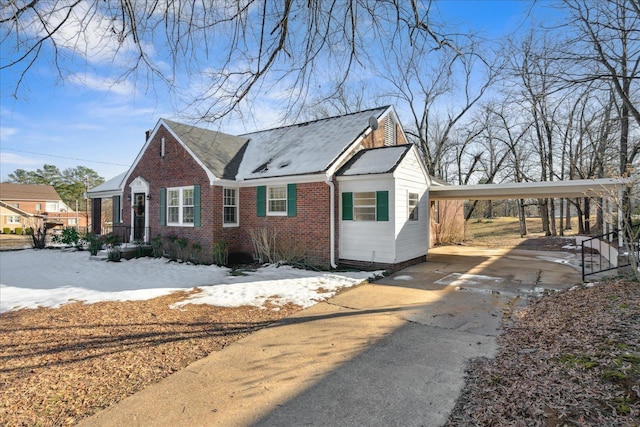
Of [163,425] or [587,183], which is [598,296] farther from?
[163,425]

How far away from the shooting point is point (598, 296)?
6004 mm

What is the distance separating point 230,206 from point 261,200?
1.44 metres

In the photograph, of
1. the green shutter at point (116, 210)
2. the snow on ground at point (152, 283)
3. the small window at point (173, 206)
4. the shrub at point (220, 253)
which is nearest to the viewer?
the snow on ground at point (152, 283)

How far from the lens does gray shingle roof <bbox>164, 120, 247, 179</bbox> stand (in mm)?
12765

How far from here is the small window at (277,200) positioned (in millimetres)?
11859

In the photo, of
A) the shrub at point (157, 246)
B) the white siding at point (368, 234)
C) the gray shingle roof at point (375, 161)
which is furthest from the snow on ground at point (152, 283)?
the gray shingle roof at point (375, 161)

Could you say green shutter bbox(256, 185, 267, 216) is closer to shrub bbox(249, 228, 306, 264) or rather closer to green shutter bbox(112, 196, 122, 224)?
shrub bbox(249, 228, 306, 264)

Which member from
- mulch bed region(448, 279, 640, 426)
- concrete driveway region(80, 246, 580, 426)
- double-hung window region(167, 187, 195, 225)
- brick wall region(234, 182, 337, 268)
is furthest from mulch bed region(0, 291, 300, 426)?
double-hung window region(167, 187, 195, 225)

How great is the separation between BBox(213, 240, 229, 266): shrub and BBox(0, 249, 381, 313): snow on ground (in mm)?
533

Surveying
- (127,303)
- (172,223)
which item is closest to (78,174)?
A: (172,223)

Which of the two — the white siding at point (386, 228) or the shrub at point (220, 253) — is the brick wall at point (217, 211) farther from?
the white siding at point (386, 228)

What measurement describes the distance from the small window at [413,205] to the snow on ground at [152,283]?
9.43 feet

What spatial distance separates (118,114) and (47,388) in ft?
10.0

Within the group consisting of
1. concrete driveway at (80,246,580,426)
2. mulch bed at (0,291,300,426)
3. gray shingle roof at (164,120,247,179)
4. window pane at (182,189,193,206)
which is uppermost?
gray shingle roof at (164,120,247,179)
